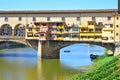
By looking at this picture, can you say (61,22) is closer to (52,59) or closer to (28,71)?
(52,59)

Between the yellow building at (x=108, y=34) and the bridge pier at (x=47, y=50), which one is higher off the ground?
the yellow building at (x=108, y=34)

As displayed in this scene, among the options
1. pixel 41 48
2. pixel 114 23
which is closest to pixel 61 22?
pixel 41 48

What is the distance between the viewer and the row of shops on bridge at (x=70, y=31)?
3925 cm

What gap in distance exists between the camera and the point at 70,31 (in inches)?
1631

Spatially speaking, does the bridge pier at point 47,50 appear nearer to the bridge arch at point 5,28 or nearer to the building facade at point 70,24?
the building facade at point 70,24

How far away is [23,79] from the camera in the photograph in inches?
1034

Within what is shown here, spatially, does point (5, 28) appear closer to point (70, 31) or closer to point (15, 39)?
point (15, 39)

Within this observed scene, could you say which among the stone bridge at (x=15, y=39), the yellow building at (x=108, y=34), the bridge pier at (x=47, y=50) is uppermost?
the yellow building at (x=108, y=34)

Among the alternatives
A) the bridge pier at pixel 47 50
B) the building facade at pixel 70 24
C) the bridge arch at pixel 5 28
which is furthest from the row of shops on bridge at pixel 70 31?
the bridge arch at pixel 5 28

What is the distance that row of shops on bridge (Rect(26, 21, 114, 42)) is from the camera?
3925 centimetres

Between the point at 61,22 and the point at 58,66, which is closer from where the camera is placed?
the point at 58,66

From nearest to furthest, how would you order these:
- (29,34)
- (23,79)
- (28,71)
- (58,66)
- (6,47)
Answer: (23,79)
(28,71)
(58,66)
(29,34)
(6,47)

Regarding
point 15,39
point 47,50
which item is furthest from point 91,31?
point 15,39

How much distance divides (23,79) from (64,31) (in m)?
16.3
